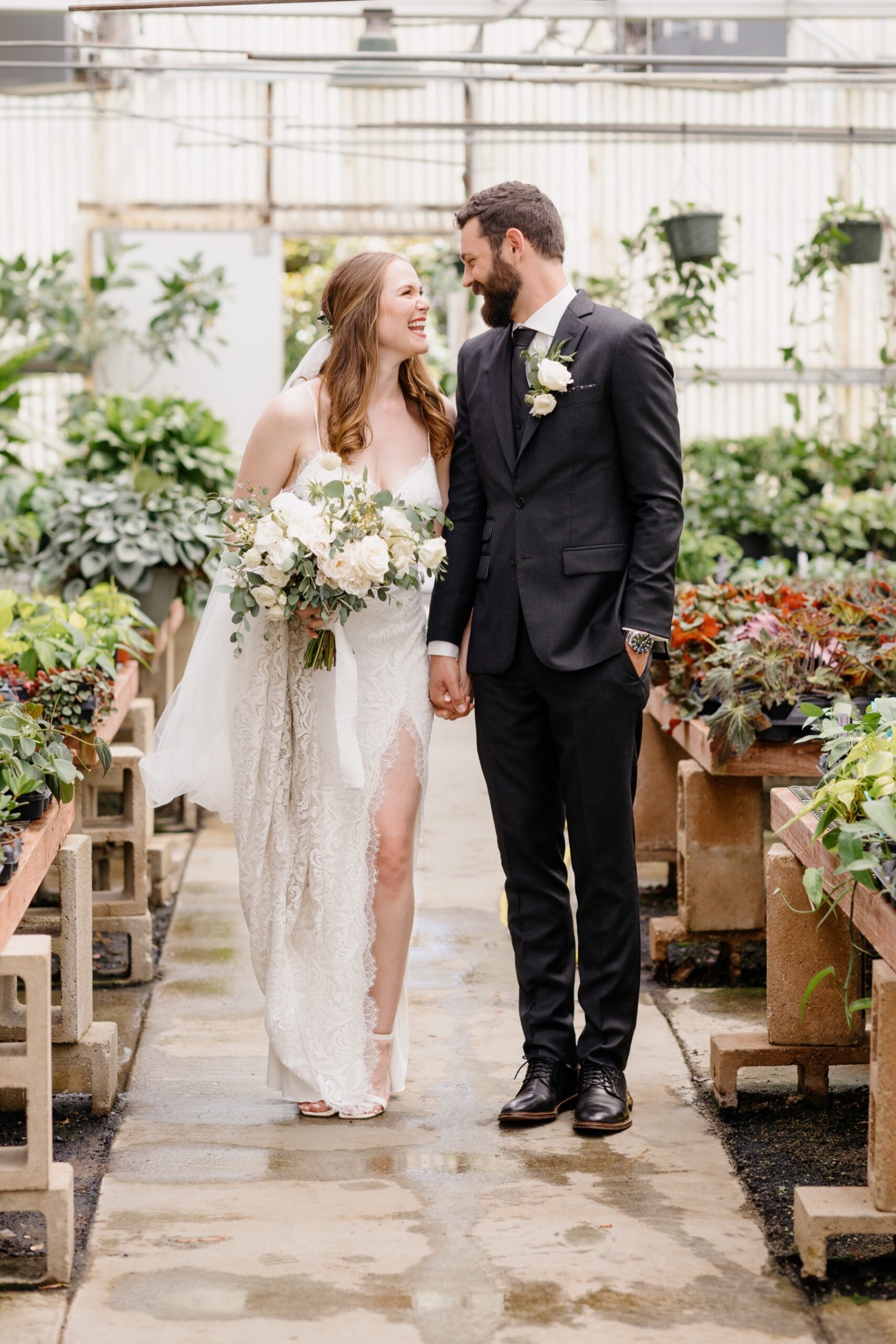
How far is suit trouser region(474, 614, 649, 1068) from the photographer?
2.95 meters

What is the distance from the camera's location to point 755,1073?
330cm

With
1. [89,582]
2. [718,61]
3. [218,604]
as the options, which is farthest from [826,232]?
[218,604]

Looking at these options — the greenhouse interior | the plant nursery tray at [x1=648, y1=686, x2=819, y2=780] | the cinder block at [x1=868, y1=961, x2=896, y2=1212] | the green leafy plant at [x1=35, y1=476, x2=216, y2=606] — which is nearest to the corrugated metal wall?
the green leafy plant at [x1=35, y1=476, x2=216, y2=606]

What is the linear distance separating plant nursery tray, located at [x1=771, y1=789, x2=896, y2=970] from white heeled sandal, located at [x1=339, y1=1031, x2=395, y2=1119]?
0.88 metres

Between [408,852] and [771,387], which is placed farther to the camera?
[771,387]

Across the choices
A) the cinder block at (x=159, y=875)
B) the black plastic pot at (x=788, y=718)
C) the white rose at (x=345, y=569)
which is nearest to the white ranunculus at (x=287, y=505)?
the white rose at (x=345, y=569)

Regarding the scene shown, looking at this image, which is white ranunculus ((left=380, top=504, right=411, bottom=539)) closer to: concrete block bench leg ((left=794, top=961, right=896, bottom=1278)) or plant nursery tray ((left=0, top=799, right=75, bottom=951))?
plant nursery tray ((left=0, top=799, right=75, bottom=951))

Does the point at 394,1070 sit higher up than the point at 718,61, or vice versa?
the point at 718,61

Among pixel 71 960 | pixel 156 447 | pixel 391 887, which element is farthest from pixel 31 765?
pixel 156 447

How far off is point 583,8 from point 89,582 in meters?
3.33

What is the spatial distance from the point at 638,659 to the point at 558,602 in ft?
0.61

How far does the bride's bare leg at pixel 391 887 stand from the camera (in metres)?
3.10

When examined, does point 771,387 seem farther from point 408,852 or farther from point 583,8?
point 408,852

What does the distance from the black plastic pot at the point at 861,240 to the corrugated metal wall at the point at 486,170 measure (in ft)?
5.04
